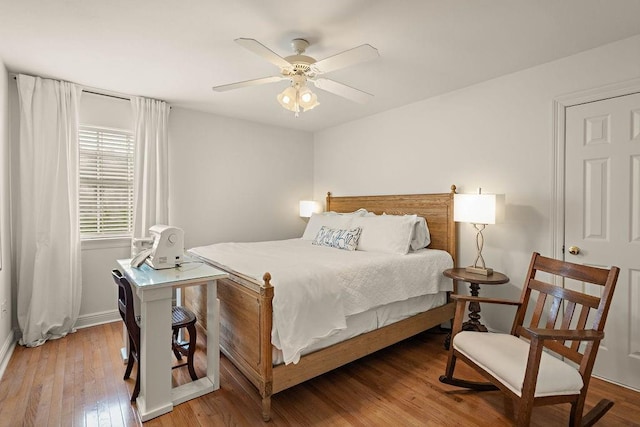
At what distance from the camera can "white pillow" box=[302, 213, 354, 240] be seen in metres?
3.71

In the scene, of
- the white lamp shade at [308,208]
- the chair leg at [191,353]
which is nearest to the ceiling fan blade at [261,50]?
the chair leg at [191,353]

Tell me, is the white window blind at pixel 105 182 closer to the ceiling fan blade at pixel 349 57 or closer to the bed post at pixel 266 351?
the bed post at pixel 266 351

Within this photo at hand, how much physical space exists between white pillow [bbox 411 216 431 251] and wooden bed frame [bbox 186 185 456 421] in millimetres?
161

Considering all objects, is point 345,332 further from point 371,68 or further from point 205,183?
point 205,183

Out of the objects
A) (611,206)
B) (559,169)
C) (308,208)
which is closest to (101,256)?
(308,208)

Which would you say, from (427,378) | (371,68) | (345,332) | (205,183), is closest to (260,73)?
(371,68)

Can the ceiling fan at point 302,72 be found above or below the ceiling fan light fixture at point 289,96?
above

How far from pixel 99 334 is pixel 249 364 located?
203 cm

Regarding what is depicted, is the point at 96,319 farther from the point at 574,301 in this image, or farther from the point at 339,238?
the point at 574,301

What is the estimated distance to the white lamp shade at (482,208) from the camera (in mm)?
2580

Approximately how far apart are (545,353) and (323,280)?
1.39 metres

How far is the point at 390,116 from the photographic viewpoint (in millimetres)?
3883

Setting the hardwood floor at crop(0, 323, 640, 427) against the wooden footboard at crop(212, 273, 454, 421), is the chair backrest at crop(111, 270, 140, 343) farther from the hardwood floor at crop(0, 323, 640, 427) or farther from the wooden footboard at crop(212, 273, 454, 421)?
the wooden footboard at crop(212, 273, 454, 421)

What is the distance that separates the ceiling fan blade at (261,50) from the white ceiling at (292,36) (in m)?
0.22
